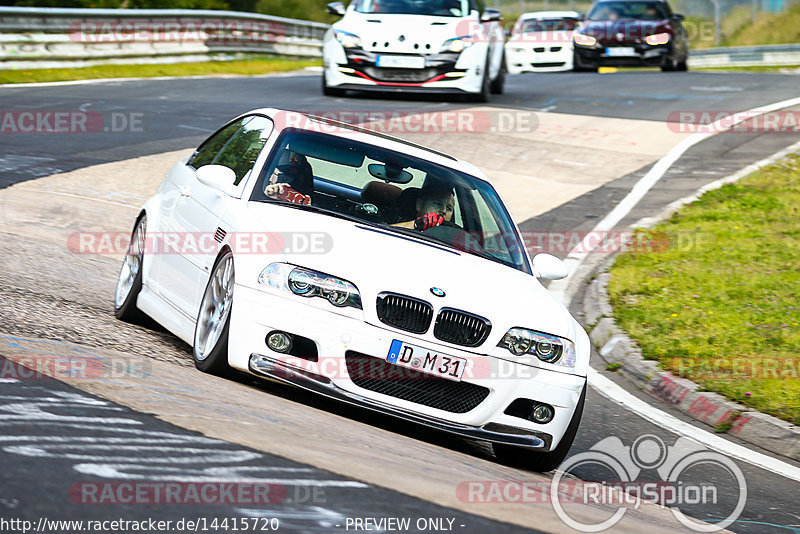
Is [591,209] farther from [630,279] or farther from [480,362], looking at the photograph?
[480,362]

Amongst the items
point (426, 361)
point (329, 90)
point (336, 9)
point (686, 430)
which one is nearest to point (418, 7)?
point (336, 9)

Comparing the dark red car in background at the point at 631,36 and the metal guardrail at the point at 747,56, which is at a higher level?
the dark red car in background at the point at 631,36

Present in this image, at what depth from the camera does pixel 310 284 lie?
5484 mm

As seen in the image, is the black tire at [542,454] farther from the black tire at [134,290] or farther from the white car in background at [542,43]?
the white car in background at [542,43]

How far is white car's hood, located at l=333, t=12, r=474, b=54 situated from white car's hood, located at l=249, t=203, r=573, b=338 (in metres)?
12.3

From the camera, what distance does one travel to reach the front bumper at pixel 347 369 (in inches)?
211

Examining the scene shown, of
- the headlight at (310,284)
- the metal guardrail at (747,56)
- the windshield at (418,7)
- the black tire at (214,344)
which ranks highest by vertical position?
the windshield at (418,7)

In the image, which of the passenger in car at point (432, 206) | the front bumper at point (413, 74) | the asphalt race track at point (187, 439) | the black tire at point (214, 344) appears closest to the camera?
the asphalt race track at point (187, 439)

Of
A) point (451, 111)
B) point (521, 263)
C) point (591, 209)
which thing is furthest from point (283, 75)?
point (521, 263)

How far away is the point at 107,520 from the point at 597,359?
5793mm

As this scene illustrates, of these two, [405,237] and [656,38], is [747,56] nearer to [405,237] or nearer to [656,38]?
[656,38]

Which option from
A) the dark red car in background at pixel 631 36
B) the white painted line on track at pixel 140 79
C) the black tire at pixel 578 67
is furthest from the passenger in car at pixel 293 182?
the black tire at pixel 578 67

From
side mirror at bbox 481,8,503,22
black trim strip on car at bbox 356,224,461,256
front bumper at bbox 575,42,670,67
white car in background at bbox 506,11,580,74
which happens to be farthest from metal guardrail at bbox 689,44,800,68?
black trim strip on car at bbox 356,224,461,256

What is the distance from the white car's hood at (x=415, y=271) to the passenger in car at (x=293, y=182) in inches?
8.3
